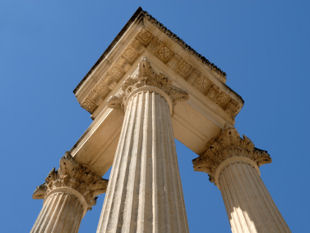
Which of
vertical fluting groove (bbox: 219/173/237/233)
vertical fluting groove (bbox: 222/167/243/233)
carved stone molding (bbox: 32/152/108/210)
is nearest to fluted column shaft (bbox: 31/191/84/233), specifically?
carved stone molding (bbox: 32/152/108/210)

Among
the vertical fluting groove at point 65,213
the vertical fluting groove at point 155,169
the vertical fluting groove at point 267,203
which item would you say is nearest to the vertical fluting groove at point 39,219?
the vertical fluting groove at point 65,213

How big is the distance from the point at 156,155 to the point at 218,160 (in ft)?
46.0

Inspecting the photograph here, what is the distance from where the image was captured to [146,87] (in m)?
26.0

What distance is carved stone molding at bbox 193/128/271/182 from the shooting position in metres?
30.8

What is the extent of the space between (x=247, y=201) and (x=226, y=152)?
5.98 metres

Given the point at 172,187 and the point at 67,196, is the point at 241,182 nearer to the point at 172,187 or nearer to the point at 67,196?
the point at 172,187

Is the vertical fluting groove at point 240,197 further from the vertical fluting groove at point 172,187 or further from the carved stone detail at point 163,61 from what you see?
the vertical fluting groove at point 172,187

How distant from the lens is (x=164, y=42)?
3284 centimetres

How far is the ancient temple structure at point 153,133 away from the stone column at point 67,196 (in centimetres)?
8

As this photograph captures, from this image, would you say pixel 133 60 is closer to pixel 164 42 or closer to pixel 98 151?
pixel 164 42

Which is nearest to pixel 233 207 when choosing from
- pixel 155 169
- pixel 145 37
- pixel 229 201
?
pixel 229 201

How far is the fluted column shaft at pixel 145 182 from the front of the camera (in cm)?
1430

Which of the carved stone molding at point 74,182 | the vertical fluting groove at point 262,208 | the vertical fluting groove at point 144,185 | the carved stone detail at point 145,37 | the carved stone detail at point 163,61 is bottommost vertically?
the vertical fluting groove at point 144,185

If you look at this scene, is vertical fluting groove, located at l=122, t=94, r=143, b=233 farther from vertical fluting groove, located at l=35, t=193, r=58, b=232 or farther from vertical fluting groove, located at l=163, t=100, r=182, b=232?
vertical fluting groove, located at l=35, t=193, r=58, b=232
